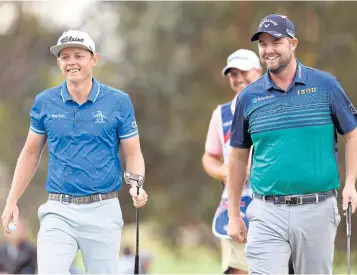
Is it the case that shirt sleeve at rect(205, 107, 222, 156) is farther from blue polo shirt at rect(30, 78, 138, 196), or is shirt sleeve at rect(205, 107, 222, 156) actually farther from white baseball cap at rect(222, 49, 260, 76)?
blue polo shirt at rect(30, 78, 138, 196)

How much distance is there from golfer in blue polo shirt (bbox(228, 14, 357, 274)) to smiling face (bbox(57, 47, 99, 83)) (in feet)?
3.75

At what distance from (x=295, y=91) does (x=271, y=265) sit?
1117mm

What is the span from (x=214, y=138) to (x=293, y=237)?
1.87m

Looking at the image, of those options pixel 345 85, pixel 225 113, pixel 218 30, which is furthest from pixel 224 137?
pixel 218 30

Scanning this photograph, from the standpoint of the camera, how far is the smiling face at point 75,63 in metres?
6.65

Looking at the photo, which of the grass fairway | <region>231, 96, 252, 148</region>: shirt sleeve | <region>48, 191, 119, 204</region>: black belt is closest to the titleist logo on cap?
<region>48, 191, 119, 204</region>: black belt

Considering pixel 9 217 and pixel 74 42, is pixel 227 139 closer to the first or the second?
pixel 74 42

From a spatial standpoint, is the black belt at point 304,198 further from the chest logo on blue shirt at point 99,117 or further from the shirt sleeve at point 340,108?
the chest logo on blue shirt at point 99,117

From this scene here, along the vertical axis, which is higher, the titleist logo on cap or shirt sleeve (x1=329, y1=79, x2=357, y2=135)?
the titleist logo on cap

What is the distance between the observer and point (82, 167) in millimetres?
6539

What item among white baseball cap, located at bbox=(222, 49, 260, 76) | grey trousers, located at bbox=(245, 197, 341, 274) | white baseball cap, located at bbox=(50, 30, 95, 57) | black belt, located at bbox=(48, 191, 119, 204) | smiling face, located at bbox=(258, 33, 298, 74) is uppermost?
white baseball cap, located at bbox=(222, 49, 260, 76)

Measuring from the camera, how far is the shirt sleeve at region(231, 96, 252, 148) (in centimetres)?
654

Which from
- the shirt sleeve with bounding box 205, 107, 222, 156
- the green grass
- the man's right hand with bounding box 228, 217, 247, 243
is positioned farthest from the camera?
the green grass

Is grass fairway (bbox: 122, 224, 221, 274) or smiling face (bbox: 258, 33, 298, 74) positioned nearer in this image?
smiling face (bbox: 258, 33, 298, 74)
